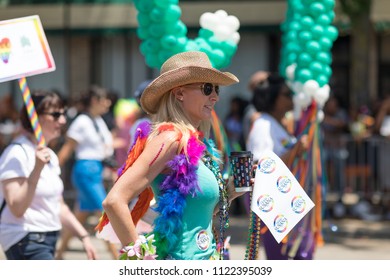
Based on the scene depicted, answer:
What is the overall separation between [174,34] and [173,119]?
2.21m

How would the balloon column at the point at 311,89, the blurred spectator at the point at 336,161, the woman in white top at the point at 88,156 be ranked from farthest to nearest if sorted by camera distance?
the blurred spectator at the point at 336,161 < the woman in white top at the point at 88,156 < the balloon column at the point at 311,89

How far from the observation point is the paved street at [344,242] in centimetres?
1013

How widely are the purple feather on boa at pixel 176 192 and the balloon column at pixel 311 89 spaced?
2.68 metres

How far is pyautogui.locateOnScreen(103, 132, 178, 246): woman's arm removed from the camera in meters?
3.91

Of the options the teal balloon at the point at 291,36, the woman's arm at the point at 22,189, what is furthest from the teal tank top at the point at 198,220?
the teal balloon at the point at 291,36

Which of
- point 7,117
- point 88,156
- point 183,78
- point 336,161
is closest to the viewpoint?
point 183,78

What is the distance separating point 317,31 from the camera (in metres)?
7.00

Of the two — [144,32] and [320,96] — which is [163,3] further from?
Answer: [320,96]

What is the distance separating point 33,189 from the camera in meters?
5.16

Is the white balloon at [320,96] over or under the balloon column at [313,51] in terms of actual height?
under

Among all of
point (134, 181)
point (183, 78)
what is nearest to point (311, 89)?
point (183, 78)

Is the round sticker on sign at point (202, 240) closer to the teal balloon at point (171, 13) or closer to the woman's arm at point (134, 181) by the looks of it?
the woman's arm at point (134, 181)
